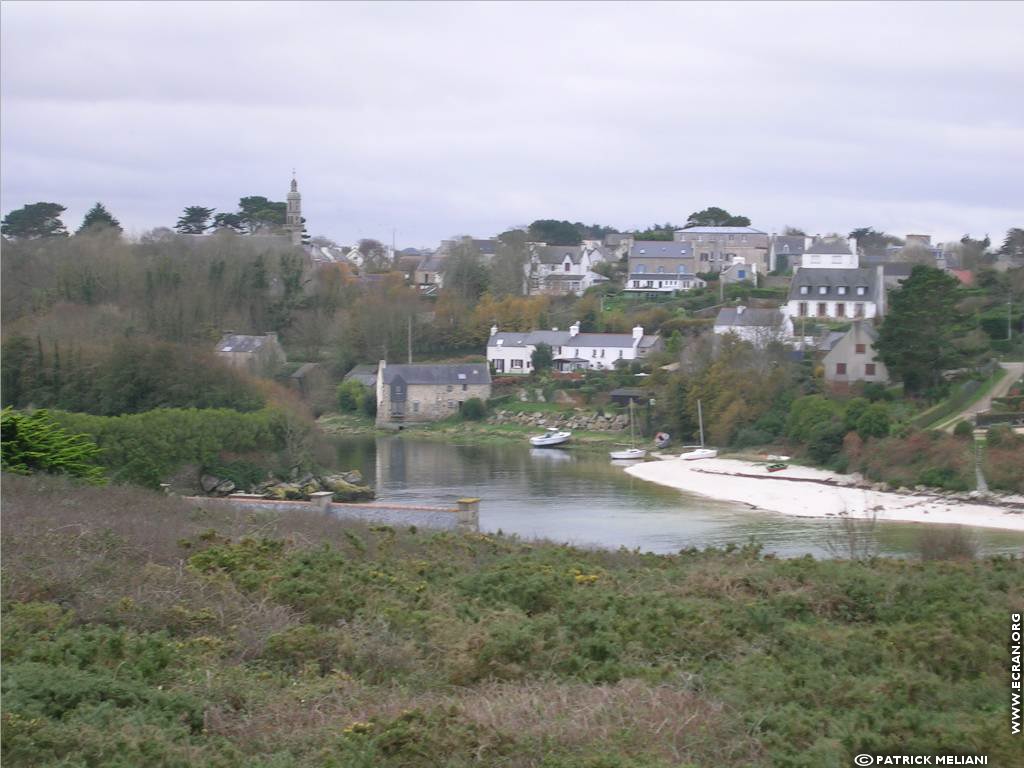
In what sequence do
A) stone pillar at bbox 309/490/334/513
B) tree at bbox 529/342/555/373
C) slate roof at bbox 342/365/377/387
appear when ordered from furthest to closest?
tree at bbox 529/342/555/373 < slate roof at bbox 342/365/377/387 < stone pillar at bbox 309/490/334/513

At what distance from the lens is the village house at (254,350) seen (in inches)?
1660

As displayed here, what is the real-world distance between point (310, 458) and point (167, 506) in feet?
45.6

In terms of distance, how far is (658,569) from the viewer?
1151cm

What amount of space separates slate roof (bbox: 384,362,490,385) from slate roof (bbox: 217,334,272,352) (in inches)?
201

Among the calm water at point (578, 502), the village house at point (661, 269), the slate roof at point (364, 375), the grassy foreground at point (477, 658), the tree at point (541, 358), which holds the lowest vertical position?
the calm water at point (578, 502)

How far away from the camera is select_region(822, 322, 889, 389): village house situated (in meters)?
37.1

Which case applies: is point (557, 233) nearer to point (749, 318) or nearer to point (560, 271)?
point (560, 271)

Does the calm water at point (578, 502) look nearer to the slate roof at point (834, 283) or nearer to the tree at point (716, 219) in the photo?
the slate roof at point (834, 283)

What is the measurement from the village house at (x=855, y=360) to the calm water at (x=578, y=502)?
833 cm

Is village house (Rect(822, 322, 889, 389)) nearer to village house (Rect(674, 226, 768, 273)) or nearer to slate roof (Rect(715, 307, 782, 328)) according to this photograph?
slate roof (Rect(715, 307, 782, 328))

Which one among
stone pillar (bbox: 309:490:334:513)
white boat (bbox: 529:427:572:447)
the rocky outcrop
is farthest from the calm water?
the rocky outcrop

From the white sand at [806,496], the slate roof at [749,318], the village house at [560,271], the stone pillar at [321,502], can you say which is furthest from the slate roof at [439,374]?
A: the stone pillar at [321,502]

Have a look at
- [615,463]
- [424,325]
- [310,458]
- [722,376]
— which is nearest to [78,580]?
[310,458]

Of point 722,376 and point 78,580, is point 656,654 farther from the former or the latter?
point 722,376
